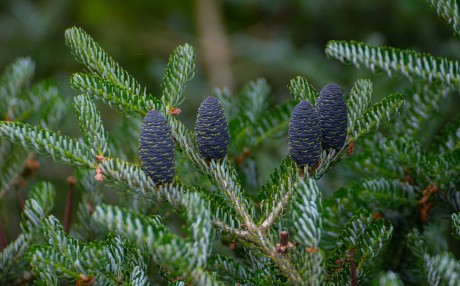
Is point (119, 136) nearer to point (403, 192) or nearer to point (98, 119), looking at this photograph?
point (98, 119)

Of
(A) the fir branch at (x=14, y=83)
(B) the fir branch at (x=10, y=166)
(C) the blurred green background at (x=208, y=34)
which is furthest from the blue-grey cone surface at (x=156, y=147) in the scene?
(C) the blurred green background at (x=208, y=34)

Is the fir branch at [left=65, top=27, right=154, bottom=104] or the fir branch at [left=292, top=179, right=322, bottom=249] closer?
the fir branch at [left=292, top=179, right=322, bottom=249]

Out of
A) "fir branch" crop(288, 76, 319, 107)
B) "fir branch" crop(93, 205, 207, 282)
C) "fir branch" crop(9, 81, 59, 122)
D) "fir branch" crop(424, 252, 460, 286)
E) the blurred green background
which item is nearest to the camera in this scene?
"fir branch" crop(93, 205, 207, 282)

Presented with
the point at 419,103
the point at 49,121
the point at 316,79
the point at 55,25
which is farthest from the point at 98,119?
the point at 55,25

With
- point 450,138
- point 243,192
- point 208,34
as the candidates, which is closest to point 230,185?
point 243,192

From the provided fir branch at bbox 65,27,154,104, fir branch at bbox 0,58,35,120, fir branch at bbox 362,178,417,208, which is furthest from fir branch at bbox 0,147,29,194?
fir branch at bbox 362,178,417,208

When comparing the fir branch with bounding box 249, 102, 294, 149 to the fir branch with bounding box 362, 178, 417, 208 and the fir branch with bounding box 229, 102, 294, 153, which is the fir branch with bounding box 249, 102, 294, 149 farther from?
the fir branch with bounding box 362, 178, 417, 208
